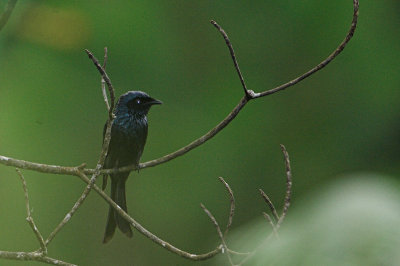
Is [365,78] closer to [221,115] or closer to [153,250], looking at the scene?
[221,115]

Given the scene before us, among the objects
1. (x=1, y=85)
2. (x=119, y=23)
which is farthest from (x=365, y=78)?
(x=1, y=85)

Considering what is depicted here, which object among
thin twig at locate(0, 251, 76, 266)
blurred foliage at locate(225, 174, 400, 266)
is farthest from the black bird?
blurred foliage at locate(225, 174, 400, 266)

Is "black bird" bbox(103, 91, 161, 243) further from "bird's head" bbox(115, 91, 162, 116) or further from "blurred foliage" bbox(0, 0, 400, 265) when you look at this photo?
"blurred foliage" bbox(0, 0, 400, 265)

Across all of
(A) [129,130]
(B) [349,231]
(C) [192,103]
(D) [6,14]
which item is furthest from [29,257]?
(C) [192,103]

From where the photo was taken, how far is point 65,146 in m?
6.38

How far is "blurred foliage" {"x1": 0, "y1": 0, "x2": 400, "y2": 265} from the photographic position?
6.30 m

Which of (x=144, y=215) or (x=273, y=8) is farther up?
(x=273, y=8)

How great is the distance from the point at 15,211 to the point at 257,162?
2.67 metres

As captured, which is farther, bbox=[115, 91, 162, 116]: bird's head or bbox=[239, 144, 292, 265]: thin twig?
bbox=[115, 91, 162, 116]: bird's head

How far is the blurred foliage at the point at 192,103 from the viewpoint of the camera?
248 inches

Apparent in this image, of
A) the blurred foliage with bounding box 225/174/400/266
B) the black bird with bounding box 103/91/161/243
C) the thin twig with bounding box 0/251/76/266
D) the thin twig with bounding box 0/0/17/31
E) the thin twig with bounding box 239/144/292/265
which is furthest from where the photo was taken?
the black bird with bounding box 103/91/161/243

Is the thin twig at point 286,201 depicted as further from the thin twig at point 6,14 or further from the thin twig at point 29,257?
the thin twig at point 6,14

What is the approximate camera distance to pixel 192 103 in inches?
271

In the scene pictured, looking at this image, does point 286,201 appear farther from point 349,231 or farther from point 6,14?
point 6,14
